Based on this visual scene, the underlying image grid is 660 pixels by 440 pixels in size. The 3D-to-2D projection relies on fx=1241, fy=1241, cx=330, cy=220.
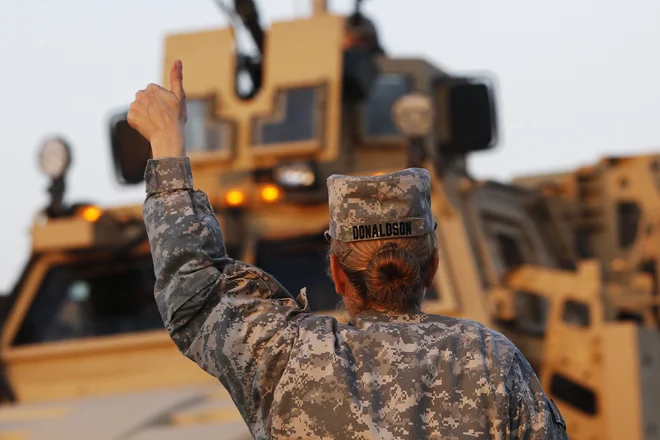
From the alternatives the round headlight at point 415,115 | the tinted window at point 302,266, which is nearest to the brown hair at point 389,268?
the tinted window at point 302,266

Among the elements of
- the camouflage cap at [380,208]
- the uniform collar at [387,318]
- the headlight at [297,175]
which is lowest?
the headlight at [297,175]

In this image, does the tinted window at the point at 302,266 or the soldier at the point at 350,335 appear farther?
the tinted window at the point at 302,266

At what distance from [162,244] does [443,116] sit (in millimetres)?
5429

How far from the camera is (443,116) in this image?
286 inches

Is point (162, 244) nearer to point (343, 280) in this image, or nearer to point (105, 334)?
point (343, 280)

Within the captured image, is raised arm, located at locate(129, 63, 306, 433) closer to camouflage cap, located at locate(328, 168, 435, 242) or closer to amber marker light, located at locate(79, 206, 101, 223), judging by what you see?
camouflage cap, located at locate(328, 168, 435, 242)

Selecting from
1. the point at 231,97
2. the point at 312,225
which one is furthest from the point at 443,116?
the point at 312,225

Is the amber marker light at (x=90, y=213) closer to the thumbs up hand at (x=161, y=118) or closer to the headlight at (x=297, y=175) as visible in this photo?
the headlight at (x=297, y=175)

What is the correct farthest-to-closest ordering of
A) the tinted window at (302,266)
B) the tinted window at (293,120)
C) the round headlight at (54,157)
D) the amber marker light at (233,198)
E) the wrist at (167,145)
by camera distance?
the tinted window at (293,120) < the round headlight at (54,157) < the amber marker light at (233,198) < the tinted window at (302,266) < the wrist at (167,145)

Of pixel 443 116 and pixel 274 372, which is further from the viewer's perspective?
pixel 443 116

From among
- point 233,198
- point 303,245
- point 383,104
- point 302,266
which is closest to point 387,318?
point 302,266

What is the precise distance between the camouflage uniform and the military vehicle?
7.17ft

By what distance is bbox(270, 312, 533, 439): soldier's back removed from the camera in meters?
1.81

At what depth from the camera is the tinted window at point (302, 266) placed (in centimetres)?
545
